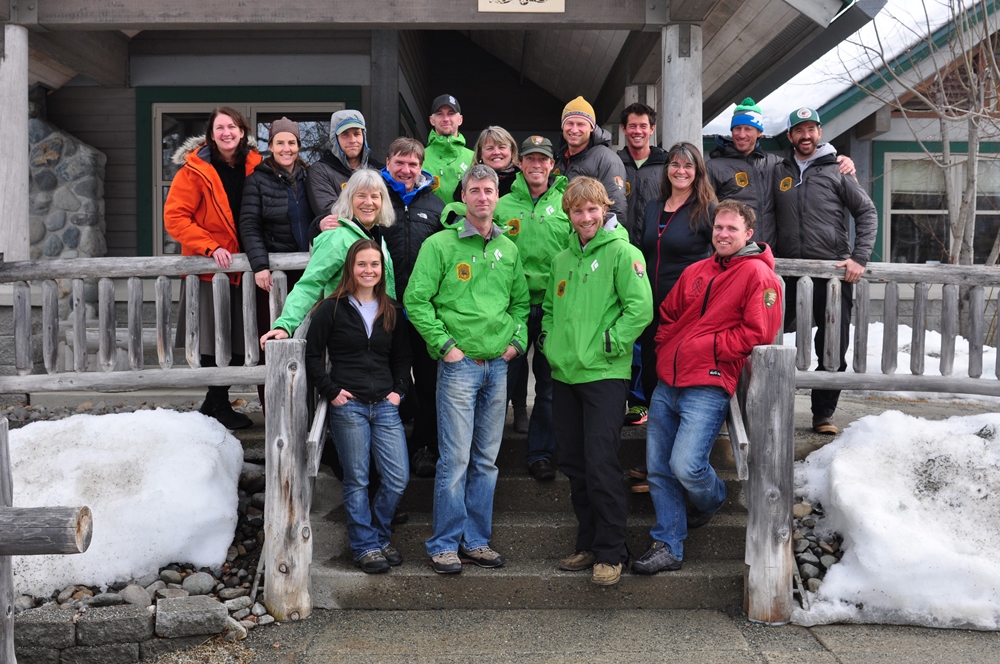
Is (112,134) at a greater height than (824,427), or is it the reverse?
(112,134)

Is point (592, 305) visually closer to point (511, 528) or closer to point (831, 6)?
point (511, 528)

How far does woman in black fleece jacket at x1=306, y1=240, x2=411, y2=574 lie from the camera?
13.7 ft

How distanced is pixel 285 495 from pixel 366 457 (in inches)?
15.9

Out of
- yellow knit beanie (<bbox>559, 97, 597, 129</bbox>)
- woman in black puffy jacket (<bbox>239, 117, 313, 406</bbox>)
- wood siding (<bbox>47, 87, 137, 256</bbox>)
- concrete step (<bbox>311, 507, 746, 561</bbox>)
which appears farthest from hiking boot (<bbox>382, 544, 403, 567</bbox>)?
wood siding (<bbox>47, 87, 137, 256</bbox>)

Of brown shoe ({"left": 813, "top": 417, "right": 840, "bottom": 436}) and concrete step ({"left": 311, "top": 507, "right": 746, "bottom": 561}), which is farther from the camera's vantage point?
brown shoe ({"left": 813, "top": 417, "right": 840, "bottom": 436})

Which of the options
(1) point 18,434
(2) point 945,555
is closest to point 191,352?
(1) point 18,434

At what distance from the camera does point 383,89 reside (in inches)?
364

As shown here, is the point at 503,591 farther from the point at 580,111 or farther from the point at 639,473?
the point at 580,111

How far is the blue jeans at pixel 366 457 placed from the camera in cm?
420

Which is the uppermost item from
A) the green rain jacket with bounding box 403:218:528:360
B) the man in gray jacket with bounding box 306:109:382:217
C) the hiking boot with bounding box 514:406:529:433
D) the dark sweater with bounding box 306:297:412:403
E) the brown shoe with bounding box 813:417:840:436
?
the man in gray jacket with bounding box 306:109:382:217

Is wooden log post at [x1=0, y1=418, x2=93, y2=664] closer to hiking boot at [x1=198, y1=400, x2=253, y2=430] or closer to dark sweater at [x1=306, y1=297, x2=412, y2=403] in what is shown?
dark sweater at [x1=306, y1=297, x2=412, y2=403]

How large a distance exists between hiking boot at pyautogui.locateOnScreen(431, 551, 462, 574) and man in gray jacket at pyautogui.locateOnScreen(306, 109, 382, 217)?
6.54 ft

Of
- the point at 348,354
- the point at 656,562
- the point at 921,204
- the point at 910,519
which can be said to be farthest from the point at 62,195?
the point at 921,204

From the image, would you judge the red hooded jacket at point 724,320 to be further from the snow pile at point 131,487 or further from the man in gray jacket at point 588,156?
the snow pile at point 131,487
